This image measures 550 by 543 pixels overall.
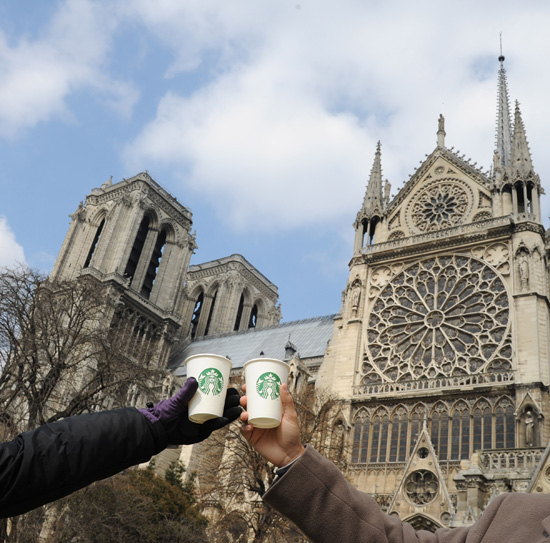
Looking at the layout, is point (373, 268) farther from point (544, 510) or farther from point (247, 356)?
point (544, 510)

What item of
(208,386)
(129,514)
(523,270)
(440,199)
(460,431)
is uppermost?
(440,199)

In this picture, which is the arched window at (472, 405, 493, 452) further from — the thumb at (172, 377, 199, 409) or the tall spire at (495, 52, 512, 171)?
the thumb at (172, 377, 199, 409)

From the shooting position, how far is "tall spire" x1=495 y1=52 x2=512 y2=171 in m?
29.8

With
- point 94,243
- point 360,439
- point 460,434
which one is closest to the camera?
point 460,434

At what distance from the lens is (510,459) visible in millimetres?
18562

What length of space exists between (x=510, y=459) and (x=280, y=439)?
1797 cm

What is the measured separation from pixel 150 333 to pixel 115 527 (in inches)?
1128

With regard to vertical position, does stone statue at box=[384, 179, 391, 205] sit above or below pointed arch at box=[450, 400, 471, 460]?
above

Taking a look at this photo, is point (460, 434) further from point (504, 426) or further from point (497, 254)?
point (497, 254)

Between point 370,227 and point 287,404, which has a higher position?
point 370,227

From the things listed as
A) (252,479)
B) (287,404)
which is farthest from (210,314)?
(287,404)

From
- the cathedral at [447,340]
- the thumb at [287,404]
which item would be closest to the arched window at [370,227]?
the cathedral at [447,340]

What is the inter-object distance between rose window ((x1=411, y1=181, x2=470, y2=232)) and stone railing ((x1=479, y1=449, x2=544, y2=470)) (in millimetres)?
12181

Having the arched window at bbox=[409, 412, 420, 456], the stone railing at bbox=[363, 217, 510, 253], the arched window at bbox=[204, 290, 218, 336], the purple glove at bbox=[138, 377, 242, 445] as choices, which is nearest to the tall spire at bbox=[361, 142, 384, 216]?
the stone railing at bbox=[363, 217, 510, 253]
